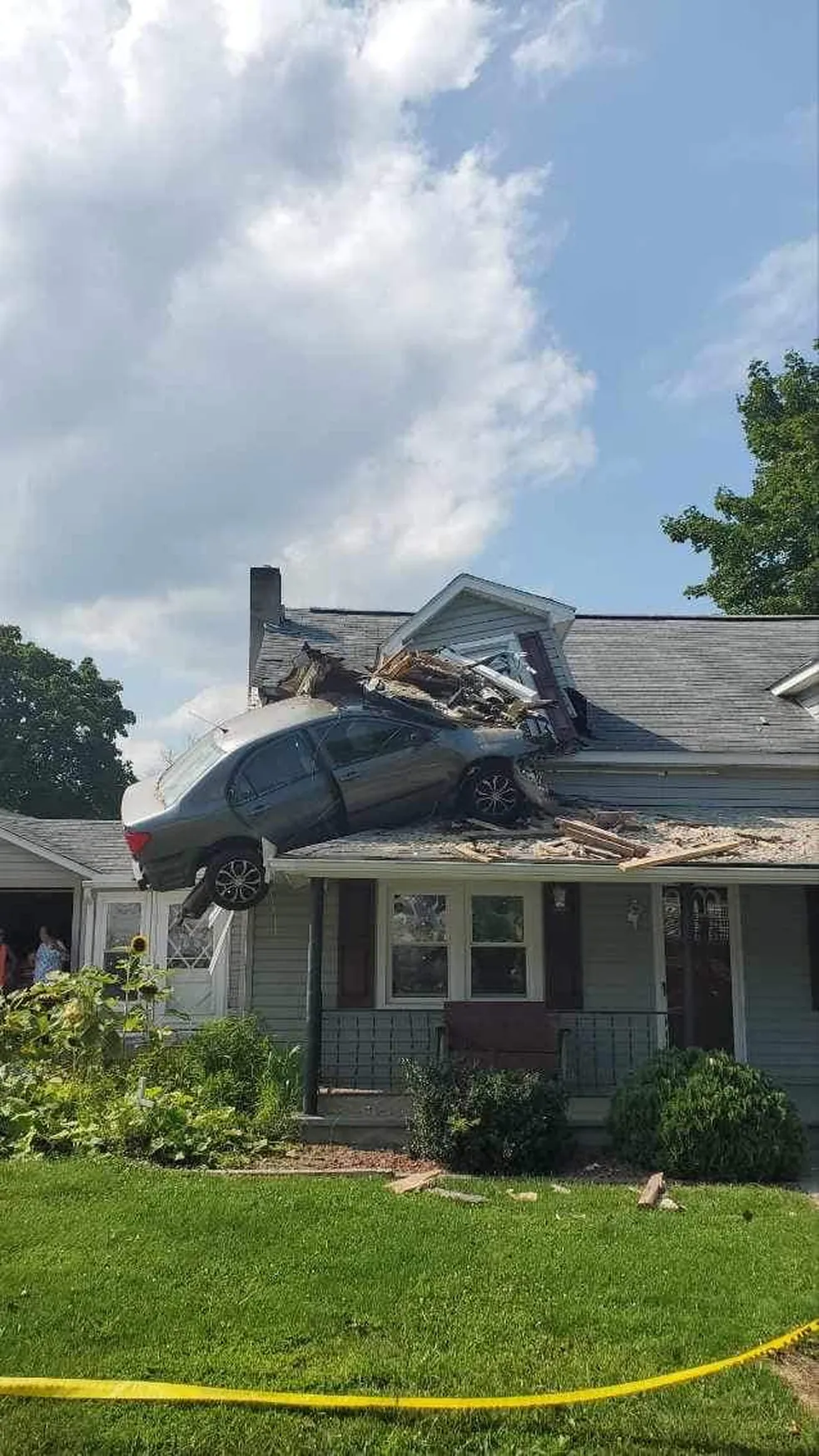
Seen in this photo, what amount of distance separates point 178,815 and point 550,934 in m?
4.45

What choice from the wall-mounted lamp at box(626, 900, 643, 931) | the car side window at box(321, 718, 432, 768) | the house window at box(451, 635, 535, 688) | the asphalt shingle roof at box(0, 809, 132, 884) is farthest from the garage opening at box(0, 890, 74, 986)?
the wall-mounted lamp at box(626, 900, 643, 931)

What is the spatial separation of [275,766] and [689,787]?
5.16 metres

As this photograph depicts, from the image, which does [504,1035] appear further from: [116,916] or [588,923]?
[116,916]

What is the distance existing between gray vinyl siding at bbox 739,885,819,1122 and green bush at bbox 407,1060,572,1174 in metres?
4.29

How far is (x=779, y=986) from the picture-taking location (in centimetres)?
1284

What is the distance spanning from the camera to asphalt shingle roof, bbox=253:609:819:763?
1416 centimetres

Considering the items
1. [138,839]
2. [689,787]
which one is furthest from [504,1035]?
[689,787]

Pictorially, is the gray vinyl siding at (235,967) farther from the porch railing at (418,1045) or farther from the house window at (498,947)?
the house window at (498,947)

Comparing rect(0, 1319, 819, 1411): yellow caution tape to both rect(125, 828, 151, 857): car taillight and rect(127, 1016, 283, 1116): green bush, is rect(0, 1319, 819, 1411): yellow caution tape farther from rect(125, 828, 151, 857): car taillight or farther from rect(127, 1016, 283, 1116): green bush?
rect(125, 828, 151, 857): car taillight

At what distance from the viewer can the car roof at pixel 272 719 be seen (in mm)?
12891

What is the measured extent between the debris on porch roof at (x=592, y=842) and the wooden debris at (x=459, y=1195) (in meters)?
3.40

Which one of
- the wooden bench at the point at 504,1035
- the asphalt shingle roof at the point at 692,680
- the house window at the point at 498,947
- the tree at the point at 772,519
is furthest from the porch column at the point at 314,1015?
the tree at the point at 772,519

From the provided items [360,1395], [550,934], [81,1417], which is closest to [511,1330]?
[360,1395]

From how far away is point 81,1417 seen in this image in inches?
172
